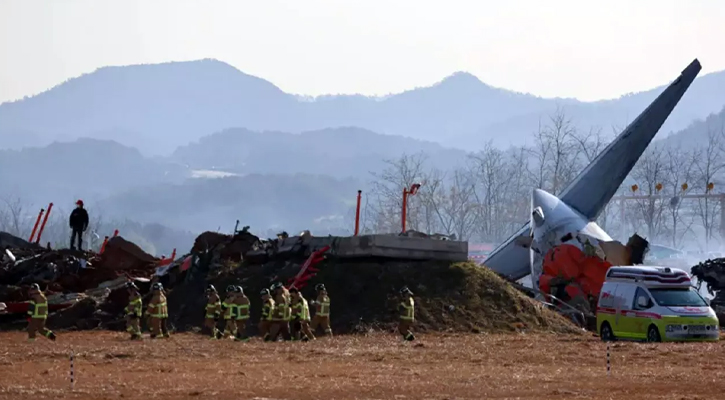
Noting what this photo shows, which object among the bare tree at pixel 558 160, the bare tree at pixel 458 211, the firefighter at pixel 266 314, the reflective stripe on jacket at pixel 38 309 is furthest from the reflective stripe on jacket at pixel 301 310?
the bare tree at pixel 458 211

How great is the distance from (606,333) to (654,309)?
199cm

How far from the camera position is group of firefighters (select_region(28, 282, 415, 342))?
3123 cm

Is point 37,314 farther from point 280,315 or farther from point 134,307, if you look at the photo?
point 280,315

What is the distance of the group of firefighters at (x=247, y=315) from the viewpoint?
102ft

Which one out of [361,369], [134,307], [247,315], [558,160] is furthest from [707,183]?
[361,369]

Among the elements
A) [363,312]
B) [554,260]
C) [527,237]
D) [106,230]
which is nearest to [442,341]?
[363,312]

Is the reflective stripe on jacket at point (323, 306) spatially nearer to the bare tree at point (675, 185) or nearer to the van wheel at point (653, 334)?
the van wheel at point (653, 334)

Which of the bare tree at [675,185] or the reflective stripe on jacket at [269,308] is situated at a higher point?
the bare tree at [675,185]

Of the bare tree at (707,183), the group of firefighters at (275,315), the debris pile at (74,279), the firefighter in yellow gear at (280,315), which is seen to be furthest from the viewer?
the bare tree at (707,183)

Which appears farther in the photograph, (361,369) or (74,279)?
(74,279)

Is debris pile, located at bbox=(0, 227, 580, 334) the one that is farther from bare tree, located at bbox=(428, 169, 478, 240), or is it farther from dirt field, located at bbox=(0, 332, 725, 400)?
Result: bare tree, located at bbox=(428, 169, 478, 240)

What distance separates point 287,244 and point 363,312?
542 cm

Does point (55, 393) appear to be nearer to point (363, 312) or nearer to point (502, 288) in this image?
point (363, 312)

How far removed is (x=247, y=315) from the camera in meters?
32.2
